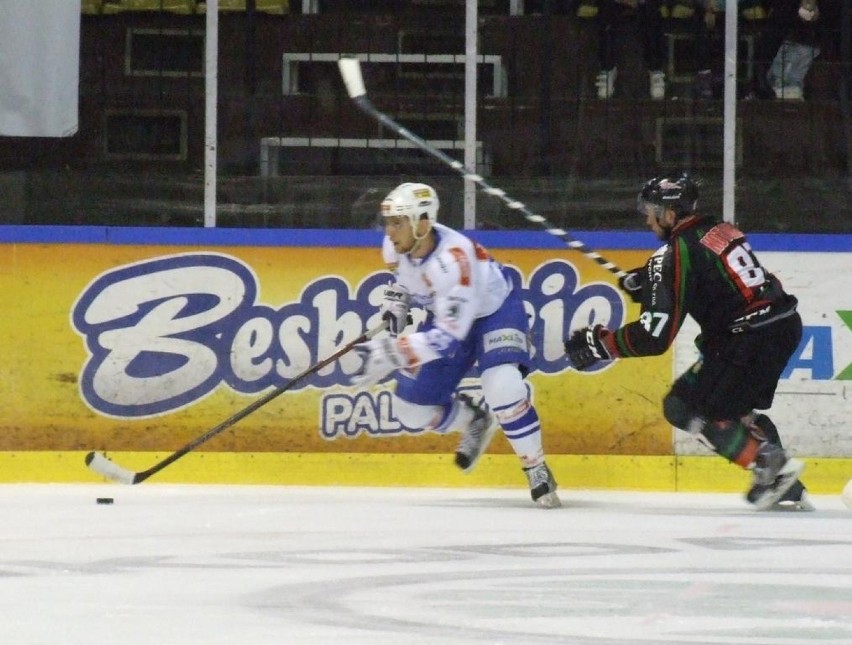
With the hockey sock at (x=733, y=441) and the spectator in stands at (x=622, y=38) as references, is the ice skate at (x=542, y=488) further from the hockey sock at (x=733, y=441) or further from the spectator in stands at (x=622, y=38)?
the spectator in stands at (x=622, y=38)

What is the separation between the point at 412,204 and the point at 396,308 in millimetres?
435

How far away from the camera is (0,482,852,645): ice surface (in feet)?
12.2

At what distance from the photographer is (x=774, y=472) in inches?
230

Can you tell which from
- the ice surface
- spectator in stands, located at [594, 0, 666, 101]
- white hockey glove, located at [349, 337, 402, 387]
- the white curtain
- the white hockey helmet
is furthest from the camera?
spectator in stands, located at [594, 0, 666, 101]

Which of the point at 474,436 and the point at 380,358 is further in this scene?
the point at 474,436

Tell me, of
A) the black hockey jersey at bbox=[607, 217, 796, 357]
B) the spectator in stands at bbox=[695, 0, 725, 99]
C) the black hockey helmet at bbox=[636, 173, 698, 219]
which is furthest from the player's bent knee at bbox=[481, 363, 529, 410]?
A: the spectator in stands at bbox=[695, 0, 725, 99]

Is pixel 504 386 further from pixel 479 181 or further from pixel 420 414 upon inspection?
pixel 479 181

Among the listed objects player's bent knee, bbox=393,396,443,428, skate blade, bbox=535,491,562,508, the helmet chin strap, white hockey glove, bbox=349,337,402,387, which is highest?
the helmet chin strap

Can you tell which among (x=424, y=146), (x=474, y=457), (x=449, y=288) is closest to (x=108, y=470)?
(x=474, y=457)

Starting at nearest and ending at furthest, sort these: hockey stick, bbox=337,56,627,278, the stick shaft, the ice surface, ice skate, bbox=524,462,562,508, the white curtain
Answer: the ice surface < ice skate, bbox=524,462,562,508 < the stick shaft < hockey stick, bbox=337,56,627,278 < the white curtain

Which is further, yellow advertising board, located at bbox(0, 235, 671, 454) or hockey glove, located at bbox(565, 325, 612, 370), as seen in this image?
yellow advertising board, located at bbox(0, 235, 671, 454)

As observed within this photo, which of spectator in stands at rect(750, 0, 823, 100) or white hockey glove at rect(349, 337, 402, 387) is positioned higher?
spectator in stands at rect(750, 0, 823, 100)

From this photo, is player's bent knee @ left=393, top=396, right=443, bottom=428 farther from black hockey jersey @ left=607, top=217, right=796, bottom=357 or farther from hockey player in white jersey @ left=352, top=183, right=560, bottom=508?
black hockey jersey @ left=607, top=217, right=796, bottom=357

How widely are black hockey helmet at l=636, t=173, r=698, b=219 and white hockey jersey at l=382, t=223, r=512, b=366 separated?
0.55 meters
